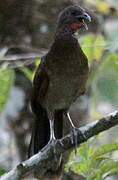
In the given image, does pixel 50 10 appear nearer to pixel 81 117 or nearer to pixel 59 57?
pixel 81 117

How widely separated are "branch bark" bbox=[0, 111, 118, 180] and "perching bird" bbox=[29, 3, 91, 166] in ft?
1.48

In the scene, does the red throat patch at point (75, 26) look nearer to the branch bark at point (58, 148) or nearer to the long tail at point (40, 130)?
the long tail at point (40, 130)

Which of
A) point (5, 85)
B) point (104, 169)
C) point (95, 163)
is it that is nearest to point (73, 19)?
point (5, 85)

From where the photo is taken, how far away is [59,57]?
3.47 metres

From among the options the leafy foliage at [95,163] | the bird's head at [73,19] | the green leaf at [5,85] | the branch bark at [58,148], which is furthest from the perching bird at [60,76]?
the leafy foliage at [95,163]

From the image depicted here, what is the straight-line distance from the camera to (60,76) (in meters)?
3.44

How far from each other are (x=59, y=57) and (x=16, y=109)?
1.72 metres

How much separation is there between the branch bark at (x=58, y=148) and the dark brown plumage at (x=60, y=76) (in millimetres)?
405

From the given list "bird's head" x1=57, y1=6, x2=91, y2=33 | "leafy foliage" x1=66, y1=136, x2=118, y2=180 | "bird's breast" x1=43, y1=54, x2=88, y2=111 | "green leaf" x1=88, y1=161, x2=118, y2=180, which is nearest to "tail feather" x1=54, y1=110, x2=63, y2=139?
"bird's breast" x1=43, y1=54, x2=88, y2=111

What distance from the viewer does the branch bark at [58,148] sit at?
8.45ft

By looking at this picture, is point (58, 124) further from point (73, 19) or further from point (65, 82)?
point (73, 19)

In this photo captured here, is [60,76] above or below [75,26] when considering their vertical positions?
below

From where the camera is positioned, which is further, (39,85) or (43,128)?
(43,128)

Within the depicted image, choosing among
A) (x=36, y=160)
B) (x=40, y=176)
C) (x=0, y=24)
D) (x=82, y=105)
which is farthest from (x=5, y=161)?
(x=36, y=160)
